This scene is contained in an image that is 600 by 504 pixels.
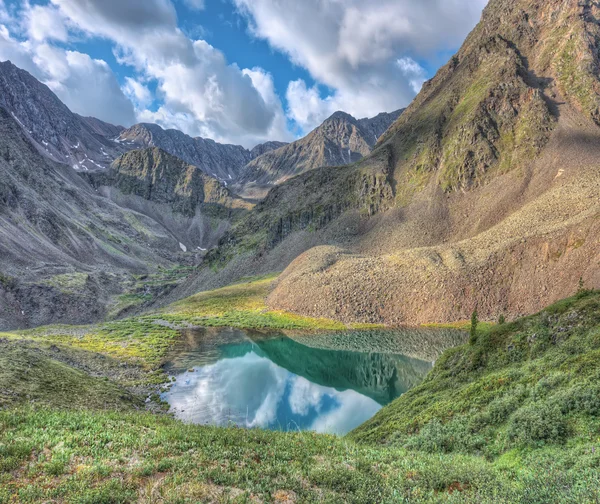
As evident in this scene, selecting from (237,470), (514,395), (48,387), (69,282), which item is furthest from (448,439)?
(69,282)

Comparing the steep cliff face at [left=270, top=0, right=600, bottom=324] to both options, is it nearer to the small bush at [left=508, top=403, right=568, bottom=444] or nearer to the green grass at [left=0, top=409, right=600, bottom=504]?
the small bush at [left=508, top=403, right=568, bottom=444]

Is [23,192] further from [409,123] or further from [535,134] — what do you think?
[535,134]

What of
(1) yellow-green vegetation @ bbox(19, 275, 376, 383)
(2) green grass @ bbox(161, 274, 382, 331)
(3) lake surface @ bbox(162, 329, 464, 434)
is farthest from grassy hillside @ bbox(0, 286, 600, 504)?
(2) green grass @ bbox(161, 274, 382, 331)

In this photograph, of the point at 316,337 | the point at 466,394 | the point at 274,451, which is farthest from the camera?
the point at 316,337

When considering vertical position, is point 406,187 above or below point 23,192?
below

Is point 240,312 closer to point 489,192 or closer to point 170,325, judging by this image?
point 170,325

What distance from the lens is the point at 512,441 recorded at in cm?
1299

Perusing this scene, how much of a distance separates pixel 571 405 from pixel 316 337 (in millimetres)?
54849

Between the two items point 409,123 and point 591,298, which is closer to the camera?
point 591,298

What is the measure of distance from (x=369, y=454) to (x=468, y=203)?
104071 mm

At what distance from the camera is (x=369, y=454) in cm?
1220

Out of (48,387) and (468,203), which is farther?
(468,203)

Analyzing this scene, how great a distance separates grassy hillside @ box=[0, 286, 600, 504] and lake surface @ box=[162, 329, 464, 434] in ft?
32.9

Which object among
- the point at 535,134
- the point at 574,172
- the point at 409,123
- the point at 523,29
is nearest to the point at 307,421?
the point at 574,172
